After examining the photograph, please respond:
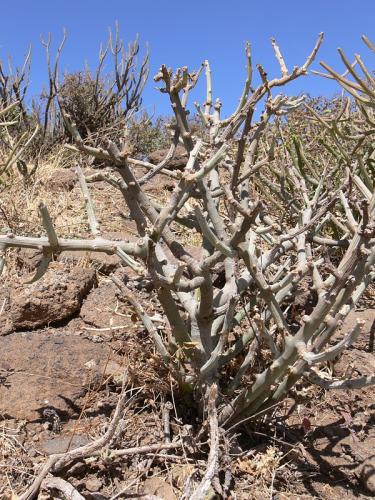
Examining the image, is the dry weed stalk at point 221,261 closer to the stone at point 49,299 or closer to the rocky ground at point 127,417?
the rocky ground at point 127,417

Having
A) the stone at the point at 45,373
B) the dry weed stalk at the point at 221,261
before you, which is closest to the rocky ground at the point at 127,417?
the stone at the point at 45,373

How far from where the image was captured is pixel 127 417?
209 centimetres

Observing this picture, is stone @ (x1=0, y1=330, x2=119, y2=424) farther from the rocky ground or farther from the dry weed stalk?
the dry weed stalk

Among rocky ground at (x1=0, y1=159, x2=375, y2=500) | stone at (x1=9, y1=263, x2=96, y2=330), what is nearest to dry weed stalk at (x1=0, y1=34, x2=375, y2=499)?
rocky ground at (x1=0, y1=159, x2=375, y2=500)

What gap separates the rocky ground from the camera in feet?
6.13

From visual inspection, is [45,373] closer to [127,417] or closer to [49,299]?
[127,417]

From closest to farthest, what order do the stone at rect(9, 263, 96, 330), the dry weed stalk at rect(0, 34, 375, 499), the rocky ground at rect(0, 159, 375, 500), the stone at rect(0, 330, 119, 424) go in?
the dry weed stalk at rect(0, 34, 375, 499) < the rocky ground at rect(0, 159, 375, 500) < the stone at rect(0, 330, 119, 424) < the stone at rect(9, 263, 96, 330)

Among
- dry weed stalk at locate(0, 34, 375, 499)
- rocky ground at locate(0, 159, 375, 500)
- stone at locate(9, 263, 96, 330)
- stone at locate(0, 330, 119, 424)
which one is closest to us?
dry weed stalk at locate(0, 34, 375, 499)

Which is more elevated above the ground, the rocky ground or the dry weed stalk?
the dry weed stalk

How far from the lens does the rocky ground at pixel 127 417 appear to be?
6.13ft

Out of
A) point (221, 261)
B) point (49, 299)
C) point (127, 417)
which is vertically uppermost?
point (221, 261)

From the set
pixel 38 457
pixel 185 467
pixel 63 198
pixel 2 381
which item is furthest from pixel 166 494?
pixel 63 198

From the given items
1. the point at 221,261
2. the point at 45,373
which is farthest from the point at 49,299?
the point at 221,261

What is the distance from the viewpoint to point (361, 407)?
235 cm
